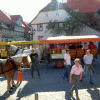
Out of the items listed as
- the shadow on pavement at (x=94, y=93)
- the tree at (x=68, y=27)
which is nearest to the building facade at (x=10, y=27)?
the tree at (x=68, y=27)

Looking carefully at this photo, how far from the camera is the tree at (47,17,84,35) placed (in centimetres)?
2320

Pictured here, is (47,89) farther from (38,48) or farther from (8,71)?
(38,48)

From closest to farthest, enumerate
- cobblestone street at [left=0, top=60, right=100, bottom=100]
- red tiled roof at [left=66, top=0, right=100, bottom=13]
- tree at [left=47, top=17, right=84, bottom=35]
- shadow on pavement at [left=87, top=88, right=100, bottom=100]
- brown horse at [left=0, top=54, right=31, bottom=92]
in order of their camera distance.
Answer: shadow on pavement at [left=87, top=88, right=100, bottom=100] → cobblestone street at [left=0, top=60, right=100, bottom=100] → brown horse at [left=0, top=54, right=31, bottom=92] → tree at [left=47, top=17, right=84, bottom=35] → red tiled roof at [left=66, top=0, right=100, bottom=13]

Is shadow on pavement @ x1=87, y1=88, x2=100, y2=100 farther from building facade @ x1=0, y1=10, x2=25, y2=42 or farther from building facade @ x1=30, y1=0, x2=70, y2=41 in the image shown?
building facade @ x1=0, y1=10, x2=25, y2=42

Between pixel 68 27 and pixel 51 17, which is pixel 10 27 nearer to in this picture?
pixel 51 17

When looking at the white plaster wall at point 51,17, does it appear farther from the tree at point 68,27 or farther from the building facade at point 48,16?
the tree at point 68,27

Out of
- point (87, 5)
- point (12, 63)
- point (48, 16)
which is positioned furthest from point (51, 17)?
point (12, 63)

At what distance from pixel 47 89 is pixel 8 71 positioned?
2.01 metres

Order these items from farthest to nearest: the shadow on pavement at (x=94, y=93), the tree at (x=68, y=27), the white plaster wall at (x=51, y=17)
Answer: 1. the white plaster wall at (x=51, y=17)
2. the tree at (x=68, y=27)
3. the shadow on pavement at (x=94, y=93)

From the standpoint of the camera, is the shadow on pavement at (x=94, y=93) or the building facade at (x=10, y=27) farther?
the building facade at (x=10, y=27)

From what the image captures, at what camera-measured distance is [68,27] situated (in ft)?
78.5

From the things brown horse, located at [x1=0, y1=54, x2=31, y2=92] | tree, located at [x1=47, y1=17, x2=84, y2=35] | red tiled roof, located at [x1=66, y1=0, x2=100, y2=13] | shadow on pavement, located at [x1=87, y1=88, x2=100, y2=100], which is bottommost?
shadow on pavement, located at [x1=87, y1=88, x2=100, y2=100]

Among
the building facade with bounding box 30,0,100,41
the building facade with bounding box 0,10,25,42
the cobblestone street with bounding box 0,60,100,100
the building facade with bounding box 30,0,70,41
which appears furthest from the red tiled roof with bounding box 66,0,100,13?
the cobblestone street with bounding box 0,60,100,100

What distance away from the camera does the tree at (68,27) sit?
23.2 metres
